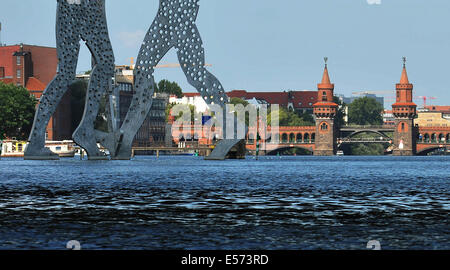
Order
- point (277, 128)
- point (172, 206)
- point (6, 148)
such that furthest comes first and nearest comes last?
point (277, 128)
point (6, 148)
point (172, 206)

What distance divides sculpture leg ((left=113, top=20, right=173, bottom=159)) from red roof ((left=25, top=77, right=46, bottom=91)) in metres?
70.7

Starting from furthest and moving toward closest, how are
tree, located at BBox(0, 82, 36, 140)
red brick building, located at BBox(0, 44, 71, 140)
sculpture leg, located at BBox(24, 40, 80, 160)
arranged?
red brick building, located at BBox(0, 44, 71, 140)
tree, located at BBox(0, 82, 36, 140)
sculpture leg, located at BBox(24, 40, 80, 160)

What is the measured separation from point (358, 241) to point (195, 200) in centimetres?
1502

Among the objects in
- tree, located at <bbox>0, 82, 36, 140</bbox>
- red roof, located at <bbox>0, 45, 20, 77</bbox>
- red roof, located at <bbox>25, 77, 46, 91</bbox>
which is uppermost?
red roof, located at <bbox>0, 45, 20, 77</bbox>

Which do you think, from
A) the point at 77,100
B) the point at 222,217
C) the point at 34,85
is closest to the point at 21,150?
the point at 77,100

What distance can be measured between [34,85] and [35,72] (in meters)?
7.48

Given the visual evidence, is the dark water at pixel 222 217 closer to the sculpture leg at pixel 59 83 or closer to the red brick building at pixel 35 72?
the sculpture leg at pixel 59 83

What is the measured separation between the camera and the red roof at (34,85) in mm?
160750

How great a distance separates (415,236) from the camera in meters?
24.0

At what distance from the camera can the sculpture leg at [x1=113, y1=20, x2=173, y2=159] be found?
88.9m

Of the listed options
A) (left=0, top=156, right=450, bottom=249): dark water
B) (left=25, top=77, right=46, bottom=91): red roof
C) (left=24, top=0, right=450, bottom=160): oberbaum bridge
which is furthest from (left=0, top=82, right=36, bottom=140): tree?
(left=0, top=156, right=450, bottom=249): dark water

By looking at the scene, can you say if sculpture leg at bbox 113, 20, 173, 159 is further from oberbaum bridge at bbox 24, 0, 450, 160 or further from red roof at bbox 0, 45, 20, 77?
red roof at bbox 0, 45, 20, 77
